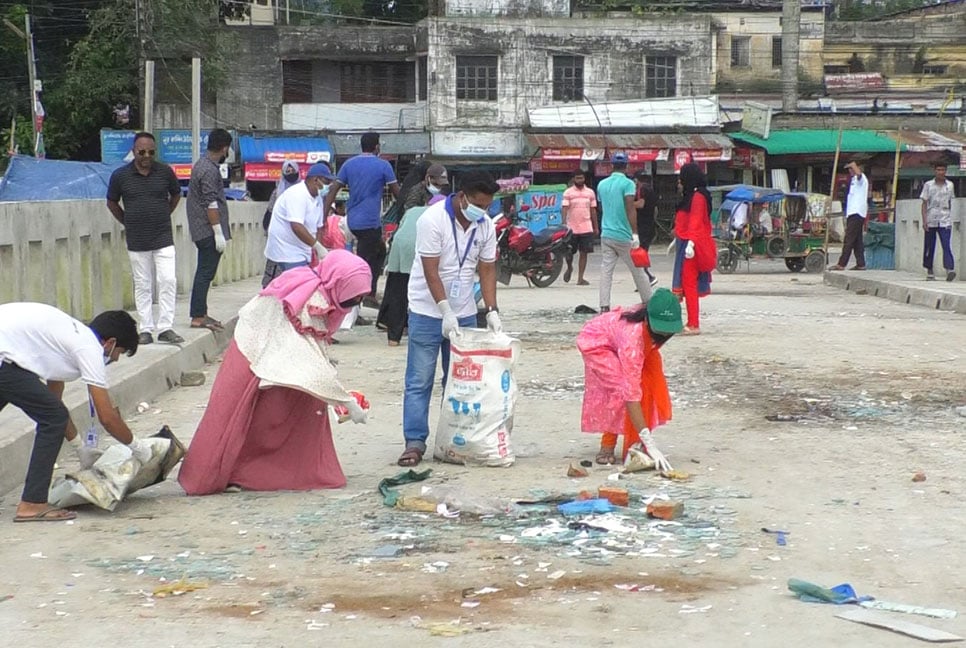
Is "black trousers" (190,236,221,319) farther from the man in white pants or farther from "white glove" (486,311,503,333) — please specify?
"white glove" (486,311,503,333)

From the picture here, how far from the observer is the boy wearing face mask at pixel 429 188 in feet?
44.1

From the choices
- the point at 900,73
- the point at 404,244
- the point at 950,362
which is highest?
the point at 900,73

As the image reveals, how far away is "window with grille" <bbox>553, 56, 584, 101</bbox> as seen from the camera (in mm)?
44094

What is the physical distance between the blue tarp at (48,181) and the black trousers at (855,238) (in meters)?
11.8

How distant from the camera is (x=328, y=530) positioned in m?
6.15

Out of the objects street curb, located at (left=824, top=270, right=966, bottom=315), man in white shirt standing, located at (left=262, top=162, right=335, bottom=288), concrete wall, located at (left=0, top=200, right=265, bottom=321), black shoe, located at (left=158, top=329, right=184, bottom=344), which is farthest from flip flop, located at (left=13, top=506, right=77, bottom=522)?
street curb, located at (left=824, top=270, right=966, bottom=315)

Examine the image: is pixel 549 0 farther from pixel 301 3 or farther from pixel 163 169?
pixel 163 169

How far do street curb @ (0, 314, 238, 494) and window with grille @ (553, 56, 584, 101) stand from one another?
1226 inches

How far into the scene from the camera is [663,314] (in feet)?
24.2

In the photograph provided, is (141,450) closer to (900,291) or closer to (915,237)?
(900,291)

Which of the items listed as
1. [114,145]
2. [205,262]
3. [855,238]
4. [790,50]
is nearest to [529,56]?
[790,50]

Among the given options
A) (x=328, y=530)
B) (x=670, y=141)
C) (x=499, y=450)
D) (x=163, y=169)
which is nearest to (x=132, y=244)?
(x=163, y=169)

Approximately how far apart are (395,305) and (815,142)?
31.4m

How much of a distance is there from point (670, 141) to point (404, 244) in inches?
1189
